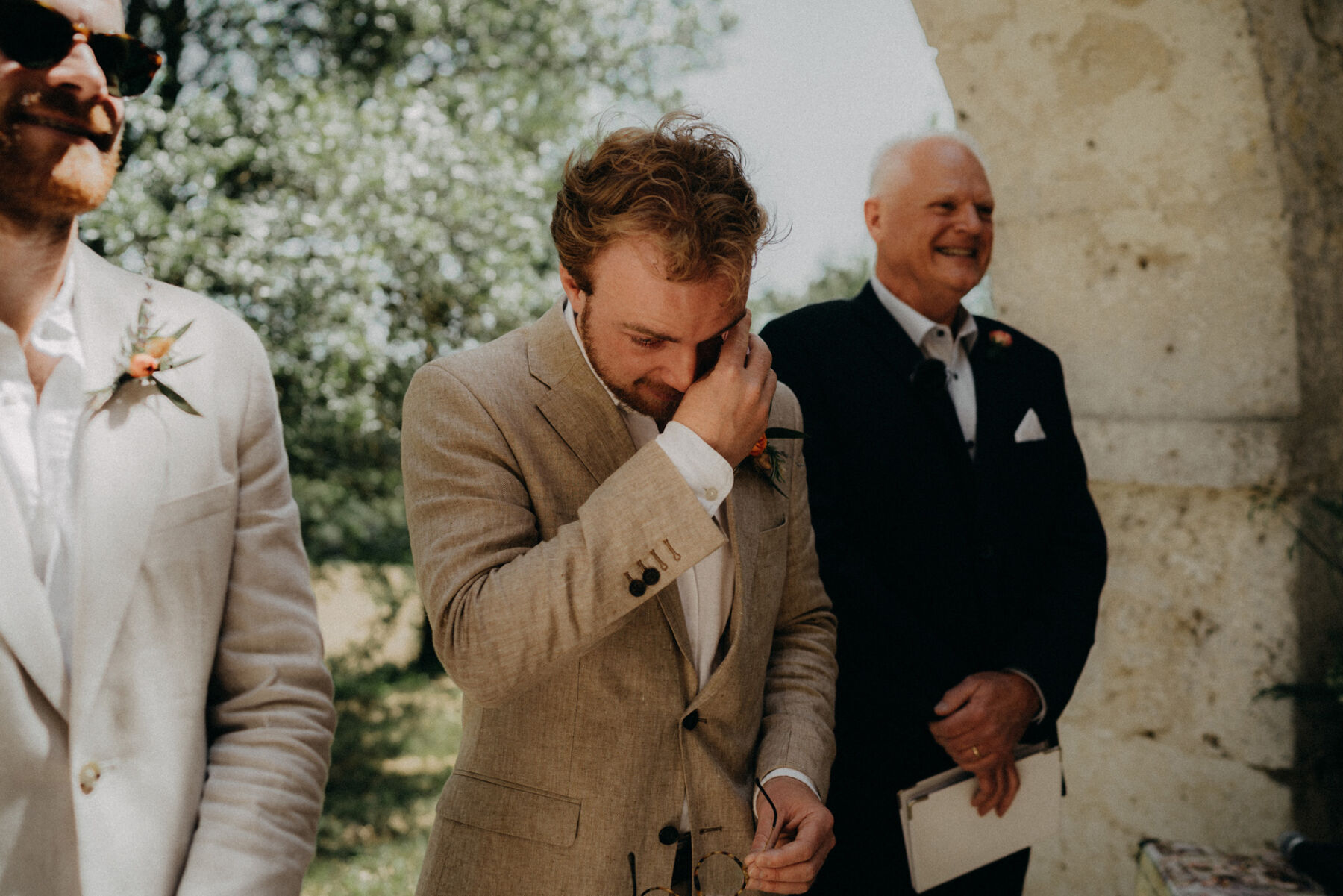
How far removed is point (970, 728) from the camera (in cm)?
235

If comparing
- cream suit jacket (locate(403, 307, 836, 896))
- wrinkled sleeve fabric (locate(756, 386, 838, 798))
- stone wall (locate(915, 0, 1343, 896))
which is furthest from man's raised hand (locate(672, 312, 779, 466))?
stone wall (locate(915, 0, 1343, 896))

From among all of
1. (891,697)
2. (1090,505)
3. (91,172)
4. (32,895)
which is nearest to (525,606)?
(32,895)

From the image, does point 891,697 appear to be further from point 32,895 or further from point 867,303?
point 32,895

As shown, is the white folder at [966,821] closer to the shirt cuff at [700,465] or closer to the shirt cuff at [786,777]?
the shirt cuff at [786,777]

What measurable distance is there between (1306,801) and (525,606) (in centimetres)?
302

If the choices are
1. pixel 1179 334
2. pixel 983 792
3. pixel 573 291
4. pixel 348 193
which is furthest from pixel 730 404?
pixel 348 193

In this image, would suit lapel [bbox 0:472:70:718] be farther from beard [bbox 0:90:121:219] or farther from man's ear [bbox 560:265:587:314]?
man's ear [bbox 560:265:587:314]

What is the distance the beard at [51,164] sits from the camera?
4.29ft

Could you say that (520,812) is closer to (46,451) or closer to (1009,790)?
(46,451)

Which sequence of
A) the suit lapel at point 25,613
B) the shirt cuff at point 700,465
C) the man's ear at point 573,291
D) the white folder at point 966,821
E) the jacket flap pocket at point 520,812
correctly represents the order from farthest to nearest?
the white folder at point 966,821 < the man's ear at point 573,291 < the jacket flap pocket at point 520,812 < the shirt cuff at point 700,465 < the suit lapel at point 25,613

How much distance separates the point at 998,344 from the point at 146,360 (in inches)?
86.0

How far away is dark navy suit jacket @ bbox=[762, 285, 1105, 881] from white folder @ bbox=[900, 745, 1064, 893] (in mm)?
101

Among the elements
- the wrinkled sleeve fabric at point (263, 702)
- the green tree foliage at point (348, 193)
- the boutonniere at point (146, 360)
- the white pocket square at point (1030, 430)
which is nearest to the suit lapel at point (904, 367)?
the white pocket square at point (1030, 430)

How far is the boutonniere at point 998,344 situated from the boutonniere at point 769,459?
1152mm
